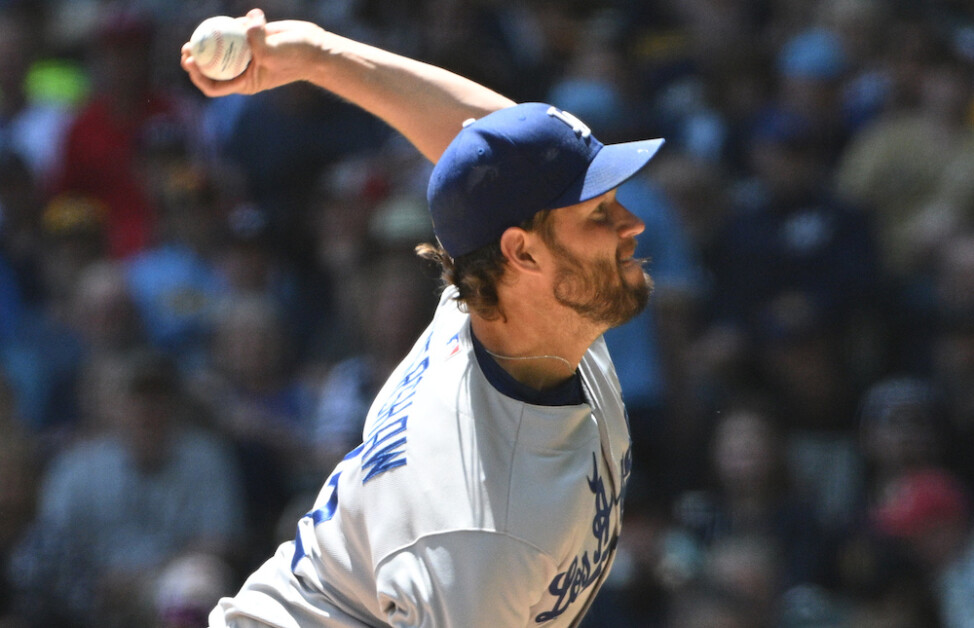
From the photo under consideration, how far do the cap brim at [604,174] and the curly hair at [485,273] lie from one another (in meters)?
0.05

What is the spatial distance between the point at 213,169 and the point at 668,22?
2430 mm

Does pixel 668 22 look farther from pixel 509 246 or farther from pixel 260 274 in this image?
pixel 509 246

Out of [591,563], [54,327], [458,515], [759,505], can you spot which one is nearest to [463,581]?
[458,515]

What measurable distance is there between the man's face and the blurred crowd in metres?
2.26

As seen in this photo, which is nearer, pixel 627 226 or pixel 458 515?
pixel 458 515

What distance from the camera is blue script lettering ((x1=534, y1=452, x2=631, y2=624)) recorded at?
8.06ft

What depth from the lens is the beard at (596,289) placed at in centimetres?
252

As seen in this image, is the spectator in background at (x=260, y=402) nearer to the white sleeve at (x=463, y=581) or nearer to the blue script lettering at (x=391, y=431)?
the blue script lettering at (x=391, y=431)

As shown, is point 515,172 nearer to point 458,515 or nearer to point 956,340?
point 458,515

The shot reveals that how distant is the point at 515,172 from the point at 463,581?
71 centimetres

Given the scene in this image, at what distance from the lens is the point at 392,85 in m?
2.95

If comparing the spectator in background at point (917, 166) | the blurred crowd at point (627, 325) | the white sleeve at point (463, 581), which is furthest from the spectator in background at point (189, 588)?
the spectator in background at point (917, 166)

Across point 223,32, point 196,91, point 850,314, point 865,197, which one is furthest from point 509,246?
point 196,91

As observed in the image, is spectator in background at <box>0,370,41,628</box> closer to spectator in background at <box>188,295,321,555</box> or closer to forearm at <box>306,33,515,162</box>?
spectator in background at <box>188,295,321,555</box>
